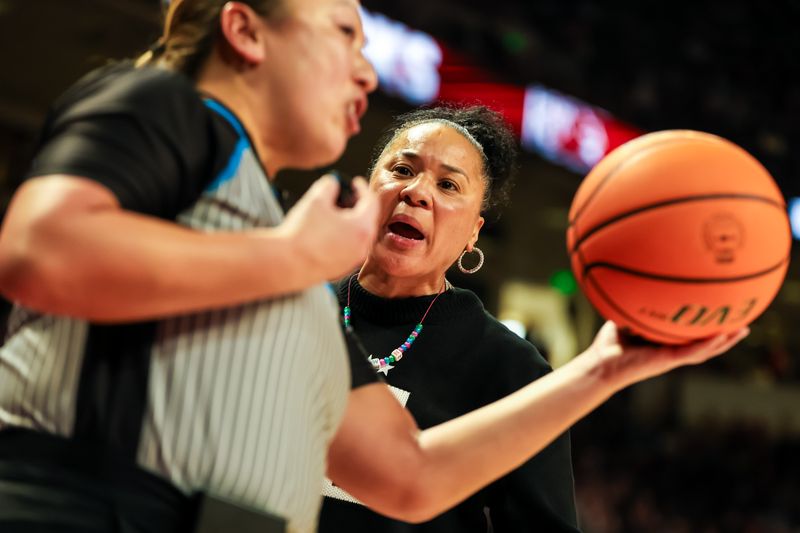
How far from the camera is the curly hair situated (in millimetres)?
2785

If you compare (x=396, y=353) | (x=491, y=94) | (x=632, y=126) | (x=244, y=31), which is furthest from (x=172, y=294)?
(x=632, y=126)

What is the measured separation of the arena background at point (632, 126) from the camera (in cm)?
788

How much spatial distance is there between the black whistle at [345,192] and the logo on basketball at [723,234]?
2.15 feet

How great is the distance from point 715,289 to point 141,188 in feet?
3.23

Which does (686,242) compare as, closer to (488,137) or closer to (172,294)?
(172,294)

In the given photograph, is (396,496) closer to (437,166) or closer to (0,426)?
Result: (0,426)

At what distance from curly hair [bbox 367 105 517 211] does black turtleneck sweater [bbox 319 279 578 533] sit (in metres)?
0.39

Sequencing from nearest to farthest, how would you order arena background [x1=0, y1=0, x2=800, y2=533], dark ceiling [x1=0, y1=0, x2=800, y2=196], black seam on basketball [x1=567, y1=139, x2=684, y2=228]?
black seam on basketball [x1=567, y1=139, x2=684, y2=228], dark ceiling [x1=0, y1=0, x2=800, y2=196], arena background [x1=0, y1=0, x2=800, y2=533]

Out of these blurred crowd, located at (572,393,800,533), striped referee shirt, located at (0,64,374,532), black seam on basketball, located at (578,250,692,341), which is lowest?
blurred crowd, located at (572,393,800,533)

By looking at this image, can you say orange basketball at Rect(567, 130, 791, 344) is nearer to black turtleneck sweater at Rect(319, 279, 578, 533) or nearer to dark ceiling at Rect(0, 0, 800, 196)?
black turtleneck sweater at Rect(319, 279, 578, 533)

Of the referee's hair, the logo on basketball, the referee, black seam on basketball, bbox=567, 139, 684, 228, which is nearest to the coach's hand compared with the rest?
the logo on basketball

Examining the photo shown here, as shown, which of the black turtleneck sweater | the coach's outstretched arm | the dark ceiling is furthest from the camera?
the dark ceiling

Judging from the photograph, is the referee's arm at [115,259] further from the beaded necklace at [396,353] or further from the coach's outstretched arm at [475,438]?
the beaded necklace at [396,353]

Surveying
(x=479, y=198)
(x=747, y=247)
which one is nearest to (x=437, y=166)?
(x=479, y=198)
